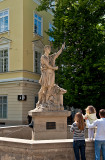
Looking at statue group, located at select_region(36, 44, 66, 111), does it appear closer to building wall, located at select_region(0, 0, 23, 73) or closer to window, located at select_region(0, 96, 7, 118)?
building wall, located at select_region(0, 0, 23, 73)

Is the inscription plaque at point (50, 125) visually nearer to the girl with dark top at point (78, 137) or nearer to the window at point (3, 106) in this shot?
the girl with dark top at point (78, 137)

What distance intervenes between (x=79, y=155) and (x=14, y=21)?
54.1 ft

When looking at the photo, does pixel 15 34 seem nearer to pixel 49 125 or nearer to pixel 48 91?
pixel 48 91

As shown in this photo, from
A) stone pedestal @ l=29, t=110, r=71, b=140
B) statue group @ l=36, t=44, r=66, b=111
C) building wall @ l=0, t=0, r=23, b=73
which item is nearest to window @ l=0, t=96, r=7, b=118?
building wall @ l=0, t=0, r=23, b=73

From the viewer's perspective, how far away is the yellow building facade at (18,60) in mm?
19375

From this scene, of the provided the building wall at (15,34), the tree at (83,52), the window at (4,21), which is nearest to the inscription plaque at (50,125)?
the tree at (83,52)

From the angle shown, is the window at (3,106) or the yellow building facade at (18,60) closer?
the yellow building facade at (18,60)

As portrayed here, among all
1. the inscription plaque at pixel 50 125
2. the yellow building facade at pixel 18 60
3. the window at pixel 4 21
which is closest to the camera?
the inscription plaque at pixel 50 125

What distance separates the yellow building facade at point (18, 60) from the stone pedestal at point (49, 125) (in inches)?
444

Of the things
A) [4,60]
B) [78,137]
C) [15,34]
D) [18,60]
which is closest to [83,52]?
[18,60]

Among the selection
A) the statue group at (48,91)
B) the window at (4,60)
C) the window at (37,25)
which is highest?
the window at (37,25)

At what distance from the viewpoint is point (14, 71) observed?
19.6 metres

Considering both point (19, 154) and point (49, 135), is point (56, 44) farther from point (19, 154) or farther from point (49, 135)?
point (19, 154)

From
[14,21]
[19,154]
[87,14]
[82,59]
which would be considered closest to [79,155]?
[19,154]
